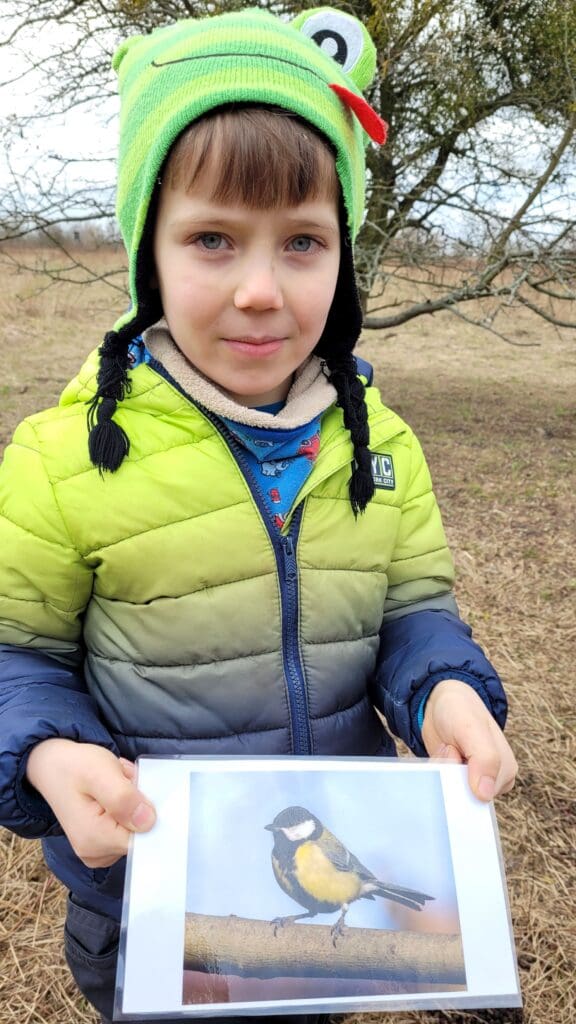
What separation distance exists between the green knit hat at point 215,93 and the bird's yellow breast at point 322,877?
0.95 m

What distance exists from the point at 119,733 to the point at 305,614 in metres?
0.40

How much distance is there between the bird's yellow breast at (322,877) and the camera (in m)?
0.99

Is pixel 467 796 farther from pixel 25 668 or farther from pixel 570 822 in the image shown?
pixel 570 822

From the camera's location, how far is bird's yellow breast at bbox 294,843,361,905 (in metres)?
0.99

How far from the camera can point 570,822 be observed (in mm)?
2377

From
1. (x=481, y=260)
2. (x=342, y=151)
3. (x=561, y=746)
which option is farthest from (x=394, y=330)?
(x=342, y=151)

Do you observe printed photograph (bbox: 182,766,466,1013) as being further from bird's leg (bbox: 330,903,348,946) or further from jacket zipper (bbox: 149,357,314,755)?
jacket zipper (bbox: 149,357,314,755)

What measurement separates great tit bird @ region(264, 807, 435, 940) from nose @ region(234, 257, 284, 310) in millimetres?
751

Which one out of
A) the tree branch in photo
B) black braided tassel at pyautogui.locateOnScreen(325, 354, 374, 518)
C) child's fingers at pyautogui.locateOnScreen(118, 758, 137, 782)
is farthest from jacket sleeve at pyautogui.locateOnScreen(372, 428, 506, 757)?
child's fingers at pyautogui.locateOnScreen(118, 758, 137, 782)

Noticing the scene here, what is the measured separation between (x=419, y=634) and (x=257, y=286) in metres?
0.73

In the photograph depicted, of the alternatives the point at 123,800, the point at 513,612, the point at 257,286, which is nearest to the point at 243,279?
the point at 257,286

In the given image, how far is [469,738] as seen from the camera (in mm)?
1117

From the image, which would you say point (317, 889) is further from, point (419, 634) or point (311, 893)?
point (419, 634)

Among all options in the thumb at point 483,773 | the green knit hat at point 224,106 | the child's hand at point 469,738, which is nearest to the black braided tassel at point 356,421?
the green knit hat at point 224,106
